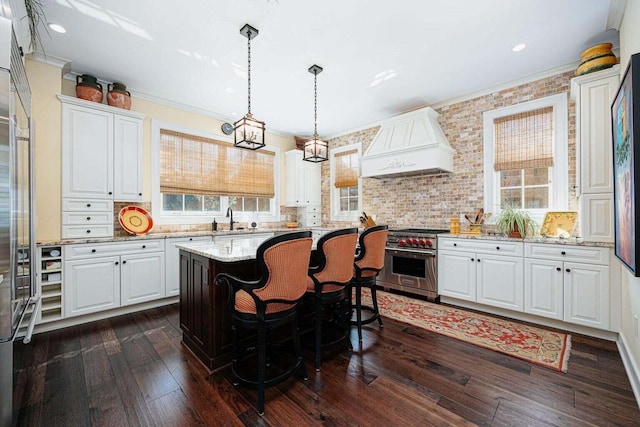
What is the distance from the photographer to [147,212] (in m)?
3.95

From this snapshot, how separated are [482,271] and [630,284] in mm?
1300

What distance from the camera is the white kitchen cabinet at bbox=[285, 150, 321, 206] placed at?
5.77 m

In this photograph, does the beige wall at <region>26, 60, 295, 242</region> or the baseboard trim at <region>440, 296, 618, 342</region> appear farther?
the beige wall at <region>26, 60, 295, 242</region>

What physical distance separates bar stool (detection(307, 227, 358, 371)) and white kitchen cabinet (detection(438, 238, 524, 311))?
195 cm

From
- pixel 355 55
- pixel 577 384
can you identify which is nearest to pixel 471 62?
pixel 355 55

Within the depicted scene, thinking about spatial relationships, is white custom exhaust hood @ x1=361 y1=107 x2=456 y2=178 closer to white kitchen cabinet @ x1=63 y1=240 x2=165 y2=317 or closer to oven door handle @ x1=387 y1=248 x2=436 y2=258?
oven door handle @ x1=387 y1=248 x2=436 y2=258

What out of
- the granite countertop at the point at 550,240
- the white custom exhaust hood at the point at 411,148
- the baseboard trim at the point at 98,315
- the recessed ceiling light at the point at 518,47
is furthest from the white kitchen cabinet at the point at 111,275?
the recessed ceiling light at the point at 518,47

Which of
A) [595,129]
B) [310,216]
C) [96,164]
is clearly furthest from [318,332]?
[310,216]

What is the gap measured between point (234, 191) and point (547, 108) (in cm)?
481

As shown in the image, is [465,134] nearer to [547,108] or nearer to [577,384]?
[547,108]

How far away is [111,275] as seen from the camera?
327 cm

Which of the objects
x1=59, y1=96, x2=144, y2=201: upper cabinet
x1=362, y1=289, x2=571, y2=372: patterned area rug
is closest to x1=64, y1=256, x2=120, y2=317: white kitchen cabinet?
x1=59, y1=96, x2=144, y2=201: upper cabinet

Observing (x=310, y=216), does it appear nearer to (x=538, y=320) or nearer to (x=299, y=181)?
(x=299, y=181)

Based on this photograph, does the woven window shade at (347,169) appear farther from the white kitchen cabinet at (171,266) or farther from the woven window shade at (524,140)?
the white kitchen cabinet at (171,266)
